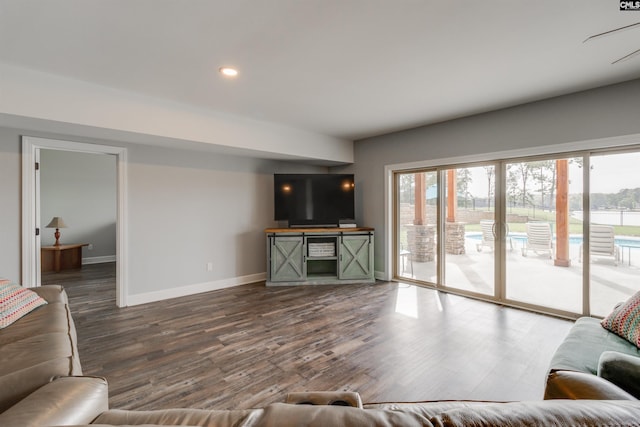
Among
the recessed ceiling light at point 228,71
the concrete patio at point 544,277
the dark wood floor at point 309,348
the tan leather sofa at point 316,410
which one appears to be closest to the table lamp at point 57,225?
the dark wood floor at point 309,348

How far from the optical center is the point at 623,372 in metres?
1.13

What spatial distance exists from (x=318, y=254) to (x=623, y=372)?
4.00 meters

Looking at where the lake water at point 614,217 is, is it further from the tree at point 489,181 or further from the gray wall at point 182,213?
the gray wall at point 182,213

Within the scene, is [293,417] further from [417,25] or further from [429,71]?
[429,71]

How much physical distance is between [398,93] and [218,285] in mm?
3812

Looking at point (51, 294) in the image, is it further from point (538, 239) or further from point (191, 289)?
point (538, 239)

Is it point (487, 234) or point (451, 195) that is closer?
point (487, 234)

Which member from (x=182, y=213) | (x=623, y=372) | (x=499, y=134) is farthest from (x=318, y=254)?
(x=623, y=372)

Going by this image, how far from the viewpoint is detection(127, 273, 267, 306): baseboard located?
383 cm

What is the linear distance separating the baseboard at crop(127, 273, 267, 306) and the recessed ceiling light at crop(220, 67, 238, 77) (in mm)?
3090

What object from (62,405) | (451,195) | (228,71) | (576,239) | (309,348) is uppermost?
(228,71)

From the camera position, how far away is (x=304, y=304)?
3.80 m

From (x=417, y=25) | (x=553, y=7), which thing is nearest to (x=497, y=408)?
(x=417, y=25)

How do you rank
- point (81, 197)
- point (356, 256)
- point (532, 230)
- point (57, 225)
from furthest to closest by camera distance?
point (81, 197), point (57, 225), point (356, 256), point (532, 230)
